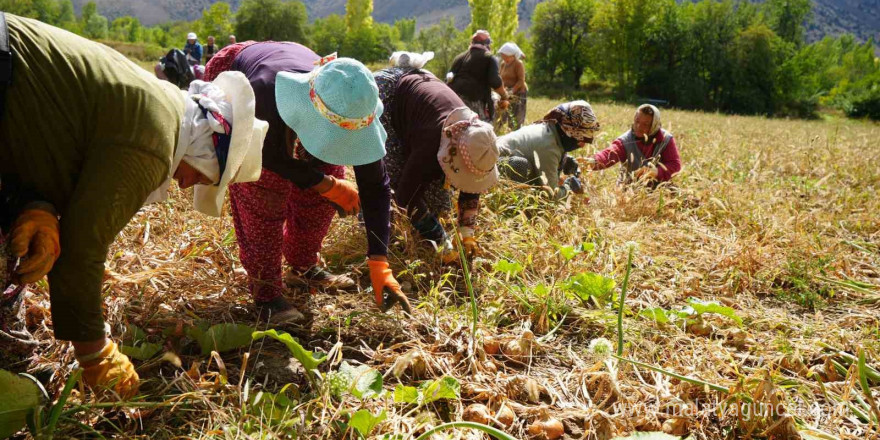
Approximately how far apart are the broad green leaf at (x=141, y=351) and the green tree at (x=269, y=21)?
42.1 metres

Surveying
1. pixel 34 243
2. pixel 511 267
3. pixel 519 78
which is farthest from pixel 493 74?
pixel 34 243

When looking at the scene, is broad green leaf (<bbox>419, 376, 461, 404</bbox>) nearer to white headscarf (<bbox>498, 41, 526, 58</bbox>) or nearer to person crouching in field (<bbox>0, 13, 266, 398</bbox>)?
person crouching in field (<bbox>0, 13, 266, 398</bbox>)

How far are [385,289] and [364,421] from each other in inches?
27.6

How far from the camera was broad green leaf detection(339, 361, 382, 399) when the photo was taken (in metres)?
1.52

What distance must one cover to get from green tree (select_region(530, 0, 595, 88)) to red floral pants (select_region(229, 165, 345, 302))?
39.4 meters

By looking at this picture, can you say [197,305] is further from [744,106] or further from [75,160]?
[744,106]

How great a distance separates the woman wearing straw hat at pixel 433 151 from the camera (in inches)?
94.0

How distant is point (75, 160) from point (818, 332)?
8.45 ft

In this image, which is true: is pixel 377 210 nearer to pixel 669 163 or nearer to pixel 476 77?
pixel 476 77

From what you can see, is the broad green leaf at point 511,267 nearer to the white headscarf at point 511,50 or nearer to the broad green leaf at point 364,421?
the broad green leaf at point 364,421

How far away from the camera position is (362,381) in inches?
61.4

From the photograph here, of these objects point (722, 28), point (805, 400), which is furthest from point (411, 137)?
point (722, 28)

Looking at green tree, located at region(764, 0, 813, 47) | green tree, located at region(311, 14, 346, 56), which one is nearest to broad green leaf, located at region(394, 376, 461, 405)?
green tree, located at region(311, 14, 346, 56)

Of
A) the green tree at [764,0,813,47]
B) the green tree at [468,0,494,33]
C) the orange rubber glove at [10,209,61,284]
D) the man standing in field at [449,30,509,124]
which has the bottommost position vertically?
the orange rubber glove at [10,209,61,284]
